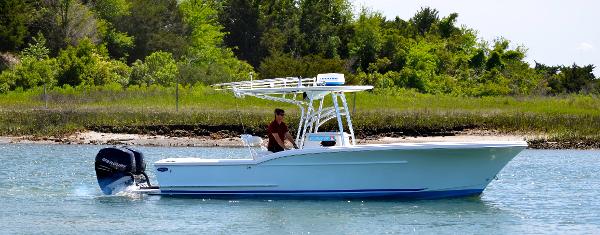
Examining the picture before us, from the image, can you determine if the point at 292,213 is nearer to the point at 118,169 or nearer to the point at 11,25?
the point at 118,169

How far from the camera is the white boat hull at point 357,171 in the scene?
22.6 metres

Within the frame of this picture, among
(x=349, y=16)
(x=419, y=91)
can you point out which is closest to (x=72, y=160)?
(x=419, y=91)

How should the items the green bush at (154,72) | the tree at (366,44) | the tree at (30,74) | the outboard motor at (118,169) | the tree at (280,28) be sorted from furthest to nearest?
the tree at (280,28) → the tree at (366,44) → the green bush at (154,72) → the tree at (30,74) → the outboard motor at (118,169)

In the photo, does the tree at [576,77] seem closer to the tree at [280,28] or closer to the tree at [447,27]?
the tree at [447,27]

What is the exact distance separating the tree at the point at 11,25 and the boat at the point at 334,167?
3981 cm

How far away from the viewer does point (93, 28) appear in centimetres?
→ 6531

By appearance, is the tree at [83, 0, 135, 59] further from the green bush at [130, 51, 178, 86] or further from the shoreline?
the shoreline

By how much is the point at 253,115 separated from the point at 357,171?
21550mm

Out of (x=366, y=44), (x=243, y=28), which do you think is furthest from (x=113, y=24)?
(x=366, y=44)

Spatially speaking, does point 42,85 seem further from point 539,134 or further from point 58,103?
point 539,134

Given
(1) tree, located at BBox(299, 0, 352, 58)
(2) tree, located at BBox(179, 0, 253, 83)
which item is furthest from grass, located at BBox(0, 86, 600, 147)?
(1) tree, located at BBox(299, 0, 352, 58)

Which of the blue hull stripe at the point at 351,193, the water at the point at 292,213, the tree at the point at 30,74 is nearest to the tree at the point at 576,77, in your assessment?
the tree at the point at 30,74

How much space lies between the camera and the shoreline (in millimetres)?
41562

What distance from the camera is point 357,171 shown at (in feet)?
74.7
